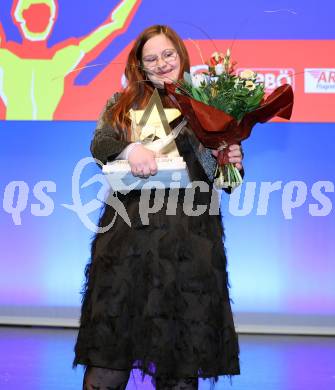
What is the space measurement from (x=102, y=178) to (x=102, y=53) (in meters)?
0.69

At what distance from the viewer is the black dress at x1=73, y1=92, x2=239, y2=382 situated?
1.79 m

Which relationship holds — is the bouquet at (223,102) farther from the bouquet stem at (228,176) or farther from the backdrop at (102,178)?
the backdrop at (102,178)

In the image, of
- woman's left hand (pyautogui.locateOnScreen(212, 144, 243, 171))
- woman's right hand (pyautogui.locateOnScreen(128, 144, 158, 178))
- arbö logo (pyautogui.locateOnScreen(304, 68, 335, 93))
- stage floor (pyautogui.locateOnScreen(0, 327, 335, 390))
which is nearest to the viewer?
woman's right hand (pyautogui.locateOnScreen(128, 144, 158, 178))

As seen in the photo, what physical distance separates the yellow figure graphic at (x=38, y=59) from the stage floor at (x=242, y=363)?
1.27 metres

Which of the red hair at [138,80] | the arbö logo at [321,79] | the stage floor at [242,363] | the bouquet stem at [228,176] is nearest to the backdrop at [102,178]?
the arbö logo at [321,79]

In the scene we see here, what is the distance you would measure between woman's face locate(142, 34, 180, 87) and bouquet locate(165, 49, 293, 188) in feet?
0.37

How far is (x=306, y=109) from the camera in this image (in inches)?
160

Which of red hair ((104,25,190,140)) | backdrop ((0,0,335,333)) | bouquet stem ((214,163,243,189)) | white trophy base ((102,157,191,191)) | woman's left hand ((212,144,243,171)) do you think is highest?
backdrop ((0,0,335,333))

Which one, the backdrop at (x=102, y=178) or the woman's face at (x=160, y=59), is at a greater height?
the backdrop at (x=102, y=178)

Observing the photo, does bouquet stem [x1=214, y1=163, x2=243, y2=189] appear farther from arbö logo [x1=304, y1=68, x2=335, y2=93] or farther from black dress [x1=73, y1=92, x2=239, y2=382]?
arbö logo [x1=304, y1=68, x2=335, y2=93]

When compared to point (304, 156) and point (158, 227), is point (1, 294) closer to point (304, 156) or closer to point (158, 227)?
point (304, 156)

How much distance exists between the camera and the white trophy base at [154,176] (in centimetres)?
176

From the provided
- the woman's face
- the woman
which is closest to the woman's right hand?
the woman

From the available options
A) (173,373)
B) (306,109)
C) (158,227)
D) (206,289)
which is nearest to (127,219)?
(158,227)
